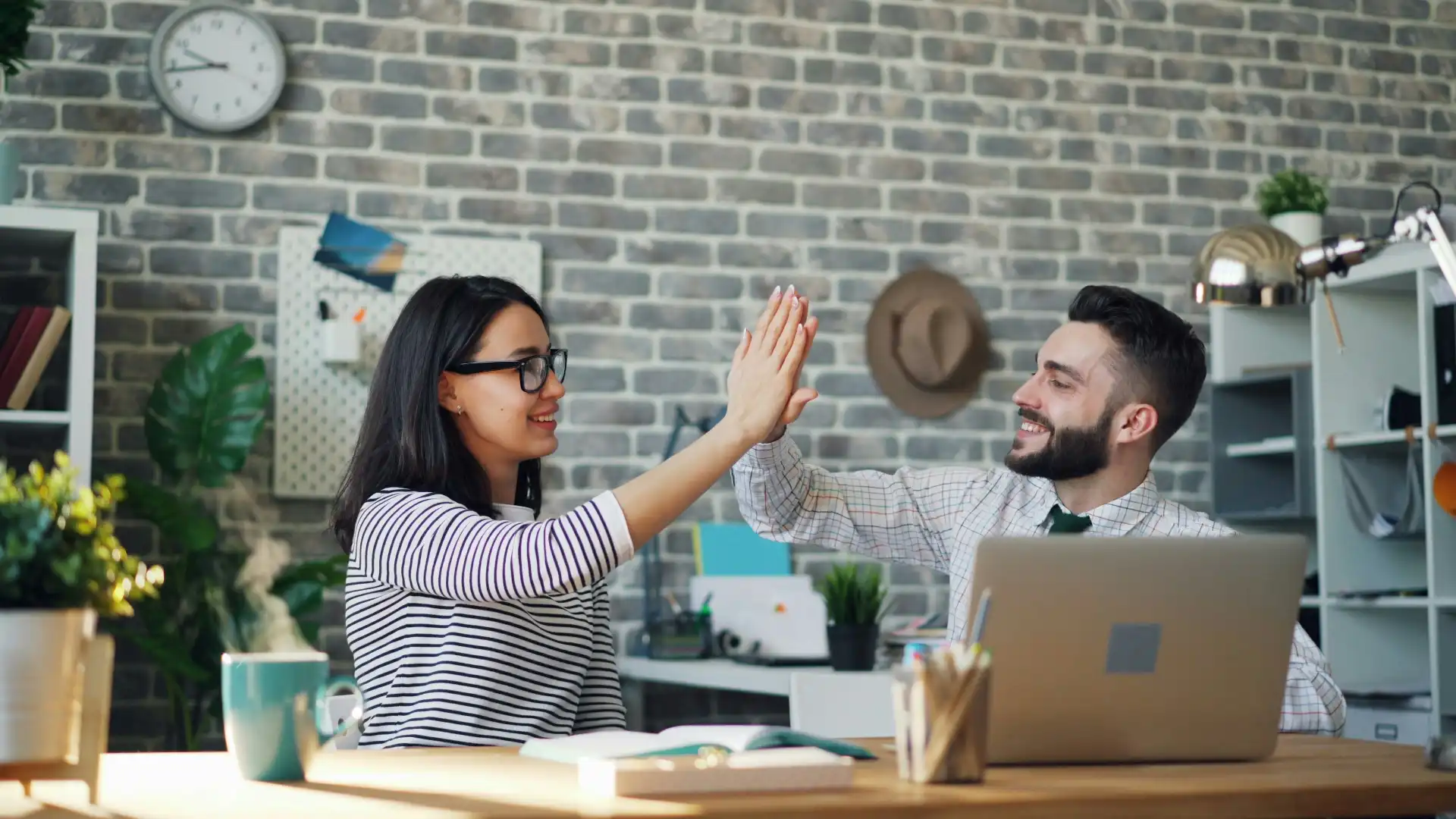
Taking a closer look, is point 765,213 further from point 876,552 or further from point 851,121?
point 876,552

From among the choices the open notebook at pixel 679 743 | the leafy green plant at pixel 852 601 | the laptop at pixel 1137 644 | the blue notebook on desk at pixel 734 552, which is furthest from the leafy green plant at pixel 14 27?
the laptop at pixel 1137 644

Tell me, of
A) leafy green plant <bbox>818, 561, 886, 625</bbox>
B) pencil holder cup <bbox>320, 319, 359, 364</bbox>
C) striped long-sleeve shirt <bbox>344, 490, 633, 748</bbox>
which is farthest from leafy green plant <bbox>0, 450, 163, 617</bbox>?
pencil holder cup <bbox>320, 319, 359, 364</bbox>

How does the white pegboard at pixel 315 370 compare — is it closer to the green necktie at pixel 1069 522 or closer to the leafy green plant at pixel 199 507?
the leafy green plant at pixel 199 507

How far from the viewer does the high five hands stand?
1831mm

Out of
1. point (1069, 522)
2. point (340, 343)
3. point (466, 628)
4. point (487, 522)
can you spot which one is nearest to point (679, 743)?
point (487, 522)

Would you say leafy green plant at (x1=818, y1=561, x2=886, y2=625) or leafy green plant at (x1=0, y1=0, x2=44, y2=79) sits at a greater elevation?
leafy green plant at (x1=0, y1=0, x2=44, y2=79)

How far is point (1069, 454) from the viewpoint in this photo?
2.55 m

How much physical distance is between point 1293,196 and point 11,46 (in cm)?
342

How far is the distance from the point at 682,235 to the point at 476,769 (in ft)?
9.75

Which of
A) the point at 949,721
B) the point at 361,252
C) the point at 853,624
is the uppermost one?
the point at 361,252

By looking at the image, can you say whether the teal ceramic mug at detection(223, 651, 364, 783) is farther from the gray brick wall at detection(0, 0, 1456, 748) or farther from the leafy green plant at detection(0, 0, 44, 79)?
the gray brick wall at detection(0, 0, 1456, 748)

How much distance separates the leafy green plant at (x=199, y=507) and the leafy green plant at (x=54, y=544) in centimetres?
245

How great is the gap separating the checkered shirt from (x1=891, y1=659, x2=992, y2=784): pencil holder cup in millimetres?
1010

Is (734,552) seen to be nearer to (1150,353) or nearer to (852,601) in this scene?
(852,601)
